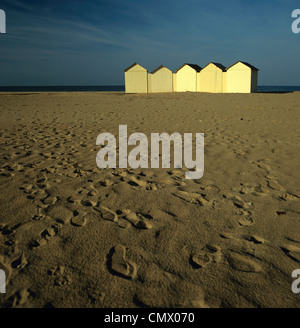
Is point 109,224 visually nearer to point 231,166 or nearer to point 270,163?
point 231,166

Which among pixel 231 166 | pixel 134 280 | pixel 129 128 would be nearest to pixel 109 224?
pixel 134 280

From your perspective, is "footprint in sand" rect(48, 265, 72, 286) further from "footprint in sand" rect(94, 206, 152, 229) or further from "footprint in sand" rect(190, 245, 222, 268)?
"footprint in sand" rect(190, 245, 222, 268)

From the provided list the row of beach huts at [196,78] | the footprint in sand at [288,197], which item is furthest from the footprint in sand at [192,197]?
the row of beach huts at [196,78]

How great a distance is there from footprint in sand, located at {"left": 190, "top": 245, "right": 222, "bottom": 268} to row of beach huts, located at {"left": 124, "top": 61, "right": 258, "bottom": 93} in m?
23.4

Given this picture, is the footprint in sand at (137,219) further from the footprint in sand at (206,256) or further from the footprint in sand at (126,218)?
the footprint in sand at (206,256)

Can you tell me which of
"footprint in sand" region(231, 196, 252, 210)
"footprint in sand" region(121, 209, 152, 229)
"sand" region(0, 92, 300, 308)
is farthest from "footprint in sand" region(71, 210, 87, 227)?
"footprint in sand" region(231, 196, 252, 210)

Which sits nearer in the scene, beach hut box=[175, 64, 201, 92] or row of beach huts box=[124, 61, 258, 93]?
row of beach huts box=[124, 61, 258, 93]

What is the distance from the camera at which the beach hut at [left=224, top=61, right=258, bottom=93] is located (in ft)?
72.8

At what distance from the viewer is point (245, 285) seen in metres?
1.53

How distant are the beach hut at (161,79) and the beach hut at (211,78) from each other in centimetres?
329

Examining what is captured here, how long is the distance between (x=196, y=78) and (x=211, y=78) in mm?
1588

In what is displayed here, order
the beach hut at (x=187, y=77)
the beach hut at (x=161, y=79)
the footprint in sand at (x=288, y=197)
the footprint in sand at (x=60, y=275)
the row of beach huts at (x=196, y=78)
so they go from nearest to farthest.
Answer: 1. the footprint in sand at (x=60, y=275)
2. the footprint in sand at (x=288, y=197)
3. the row of beach huts at (x=196, y=78)
4. the beach hut at (x=187, y=77)
5. the beach hut at (x=161, y=79)

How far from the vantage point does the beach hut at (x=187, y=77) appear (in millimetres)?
24730

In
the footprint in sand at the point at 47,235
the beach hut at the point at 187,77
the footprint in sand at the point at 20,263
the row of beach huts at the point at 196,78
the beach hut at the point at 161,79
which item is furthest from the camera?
the beach hut at the point at 161,79
